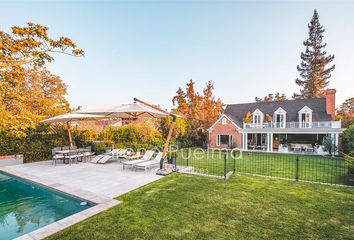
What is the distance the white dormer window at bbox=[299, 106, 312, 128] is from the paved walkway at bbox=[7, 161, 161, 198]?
768 inches

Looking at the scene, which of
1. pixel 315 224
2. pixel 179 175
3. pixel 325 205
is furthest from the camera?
pixel 179 175

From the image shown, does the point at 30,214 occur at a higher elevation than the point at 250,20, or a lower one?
lower

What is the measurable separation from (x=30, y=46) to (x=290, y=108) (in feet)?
88.0

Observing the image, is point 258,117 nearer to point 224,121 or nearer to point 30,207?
point 224,121

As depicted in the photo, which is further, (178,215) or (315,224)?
(178,215)

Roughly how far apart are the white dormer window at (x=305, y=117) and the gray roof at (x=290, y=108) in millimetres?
629

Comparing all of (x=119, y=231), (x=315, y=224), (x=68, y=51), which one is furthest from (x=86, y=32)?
(x=315, y=224)

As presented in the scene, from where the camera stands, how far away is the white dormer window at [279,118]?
2241 centimetres

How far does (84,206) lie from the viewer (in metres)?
6.05

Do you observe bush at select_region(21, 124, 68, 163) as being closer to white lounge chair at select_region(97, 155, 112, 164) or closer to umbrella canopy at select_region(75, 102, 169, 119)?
white lounge chair at select_region(97, 155, 112, 164)

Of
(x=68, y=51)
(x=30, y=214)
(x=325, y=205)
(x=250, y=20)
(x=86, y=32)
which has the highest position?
(x=250, y=20)

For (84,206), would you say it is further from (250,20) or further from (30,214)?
(250,20)

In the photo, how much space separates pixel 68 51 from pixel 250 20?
1380 centimetres

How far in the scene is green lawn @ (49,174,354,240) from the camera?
4.24 m
